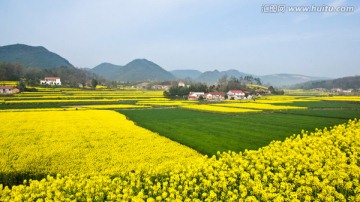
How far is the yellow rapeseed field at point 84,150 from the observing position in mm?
17797

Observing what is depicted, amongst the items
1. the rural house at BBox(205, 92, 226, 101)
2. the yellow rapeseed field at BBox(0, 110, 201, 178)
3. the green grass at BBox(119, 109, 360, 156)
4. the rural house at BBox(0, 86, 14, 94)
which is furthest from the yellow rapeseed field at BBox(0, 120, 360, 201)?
the rural house at BBox(205, 92, 226, 101)

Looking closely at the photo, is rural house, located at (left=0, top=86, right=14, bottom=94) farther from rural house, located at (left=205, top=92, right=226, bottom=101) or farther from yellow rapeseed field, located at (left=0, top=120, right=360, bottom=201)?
yellow rapeseed field, located at (left=0, top=120, right=360, bottom=201)

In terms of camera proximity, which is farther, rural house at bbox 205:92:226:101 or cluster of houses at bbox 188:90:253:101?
rural house at bbox 205:92:226:101

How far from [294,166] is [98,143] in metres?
15.0

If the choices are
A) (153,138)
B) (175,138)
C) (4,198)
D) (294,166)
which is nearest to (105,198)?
(4,198)

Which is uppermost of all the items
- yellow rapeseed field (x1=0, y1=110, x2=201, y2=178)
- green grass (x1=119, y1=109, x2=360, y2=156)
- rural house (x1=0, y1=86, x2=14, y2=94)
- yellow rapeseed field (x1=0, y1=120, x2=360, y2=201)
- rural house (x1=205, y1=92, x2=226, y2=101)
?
rural house (x1=0, y1=86, x2=14, y2=94)

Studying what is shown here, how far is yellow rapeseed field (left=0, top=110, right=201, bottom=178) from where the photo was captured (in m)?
17.8

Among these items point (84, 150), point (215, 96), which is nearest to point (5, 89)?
point (215, 96)

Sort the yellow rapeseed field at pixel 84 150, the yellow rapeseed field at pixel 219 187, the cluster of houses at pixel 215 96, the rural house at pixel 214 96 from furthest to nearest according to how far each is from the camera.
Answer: the rural house at pixel 214 96 → the cluster of houses at pixel 215 96 → the yellow rapeseed field at pixel 84 150 → the yellow rapeseed field at pixel 219 187

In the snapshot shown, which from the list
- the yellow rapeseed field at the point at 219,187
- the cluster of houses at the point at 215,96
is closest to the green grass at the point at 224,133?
the yellow rapeseed field at the point at 219,187

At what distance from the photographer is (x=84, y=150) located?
853 inches

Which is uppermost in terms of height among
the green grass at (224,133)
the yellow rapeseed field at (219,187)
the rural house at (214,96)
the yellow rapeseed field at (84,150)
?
the rural house at (214,96)

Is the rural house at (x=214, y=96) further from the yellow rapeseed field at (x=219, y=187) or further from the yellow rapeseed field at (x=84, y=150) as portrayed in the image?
the yellow rapeseed field at (x=219, y=187)

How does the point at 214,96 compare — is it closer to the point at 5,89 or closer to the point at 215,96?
the point at 215,96
